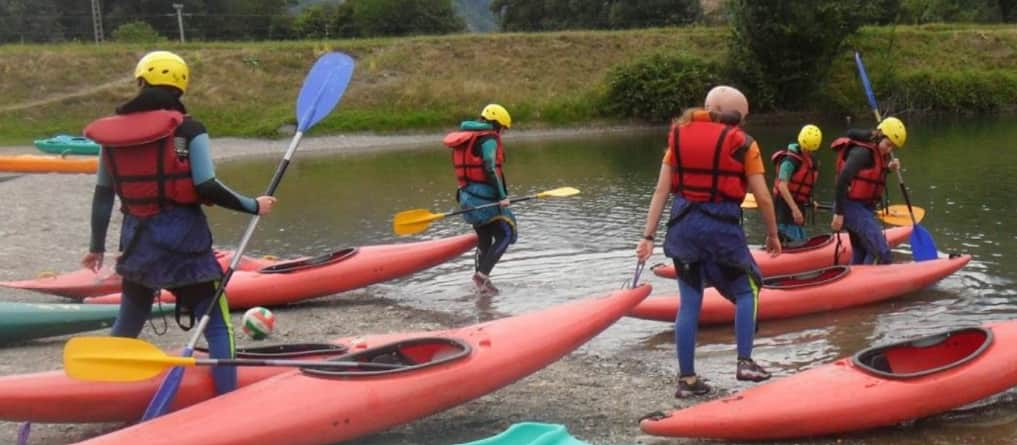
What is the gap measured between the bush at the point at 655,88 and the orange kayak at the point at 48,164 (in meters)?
15.2

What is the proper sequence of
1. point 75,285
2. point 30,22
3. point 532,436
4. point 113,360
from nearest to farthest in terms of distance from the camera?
point 532,436
point 113,360
point 75,285
point 30,22

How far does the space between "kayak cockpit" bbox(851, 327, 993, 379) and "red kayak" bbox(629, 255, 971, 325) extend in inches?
70.9

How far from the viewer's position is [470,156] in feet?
25.8

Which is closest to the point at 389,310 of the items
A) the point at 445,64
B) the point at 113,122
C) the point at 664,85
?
the point at 113,122

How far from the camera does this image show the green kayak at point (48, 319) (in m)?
6.26

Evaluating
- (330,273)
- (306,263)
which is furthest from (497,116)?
(306,263)

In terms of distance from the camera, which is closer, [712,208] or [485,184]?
[712,208]

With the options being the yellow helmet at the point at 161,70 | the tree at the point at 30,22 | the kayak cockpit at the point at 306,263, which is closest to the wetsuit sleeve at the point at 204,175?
the yellow helmet at the point at 161,70

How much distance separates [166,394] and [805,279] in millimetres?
4631

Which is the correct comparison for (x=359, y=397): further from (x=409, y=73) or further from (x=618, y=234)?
(x=409, y=73)

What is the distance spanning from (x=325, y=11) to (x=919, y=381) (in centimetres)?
4902

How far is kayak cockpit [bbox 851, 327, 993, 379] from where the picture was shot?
4676 millimetres

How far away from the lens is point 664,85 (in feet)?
91.6

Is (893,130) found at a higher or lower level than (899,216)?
higher
